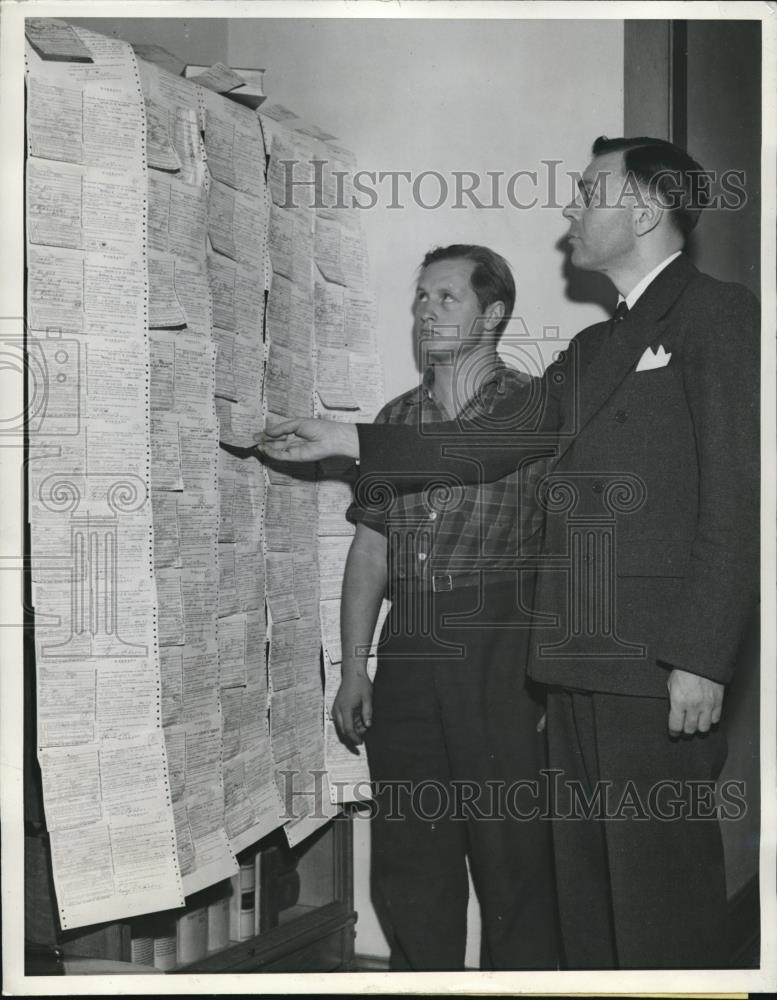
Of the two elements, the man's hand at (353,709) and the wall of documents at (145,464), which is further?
the man's hand at (353,709)

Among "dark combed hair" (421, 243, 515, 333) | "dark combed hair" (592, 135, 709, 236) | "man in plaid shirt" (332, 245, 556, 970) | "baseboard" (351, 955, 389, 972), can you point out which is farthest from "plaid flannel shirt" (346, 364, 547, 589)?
"baseboard" (351, 955, 389, 972)

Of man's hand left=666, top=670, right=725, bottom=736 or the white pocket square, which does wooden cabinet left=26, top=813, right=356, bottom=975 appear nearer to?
man's hand left=666, top=670, right=725, bottom=736

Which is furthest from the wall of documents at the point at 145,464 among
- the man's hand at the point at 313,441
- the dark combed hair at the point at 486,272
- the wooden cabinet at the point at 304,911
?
the dark combed hair at the point at 486,272

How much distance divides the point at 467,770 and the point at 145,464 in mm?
692

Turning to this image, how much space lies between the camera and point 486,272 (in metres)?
1.70

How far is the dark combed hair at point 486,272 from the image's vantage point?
1.70 m

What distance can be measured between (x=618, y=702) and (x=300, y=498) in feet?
1.92

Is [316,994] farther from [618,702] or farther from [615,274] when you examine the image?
[615,274]

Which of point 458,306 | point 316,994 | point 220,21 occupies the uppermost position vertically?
point 220,21

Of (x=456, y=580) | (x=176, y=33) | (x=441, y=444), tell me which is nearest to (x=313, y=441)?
(x=441, y=444)

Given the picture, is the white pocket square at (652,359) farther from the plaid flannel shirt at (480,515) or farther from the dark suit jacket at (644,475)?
the plaid flannel shirt at (480,515)

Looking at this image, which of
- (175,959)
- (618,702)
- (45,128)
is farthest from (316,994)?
(45,128)

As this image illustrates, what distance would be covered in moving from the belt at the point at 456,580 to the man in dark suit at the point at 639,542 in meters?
0.06

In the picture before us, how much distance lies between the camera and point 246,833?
1.64 m
